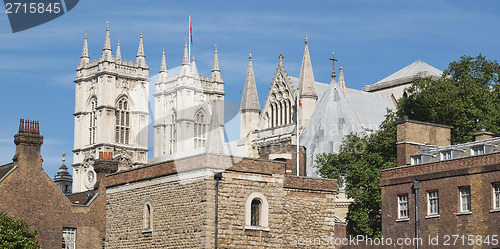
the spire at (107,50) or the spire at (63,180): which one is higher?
the spire at (107,50)

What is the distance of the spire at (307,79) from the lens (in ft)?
331

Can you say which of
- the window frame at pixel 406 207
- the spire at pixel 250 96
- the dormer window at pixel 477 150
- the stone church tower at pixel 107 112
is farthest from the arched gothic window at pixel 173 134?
the dormer window at pixel 477 150

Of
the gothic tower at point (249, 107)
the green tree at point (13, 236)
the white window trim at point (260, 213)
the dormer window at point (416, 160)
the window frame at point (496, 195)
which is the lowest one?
the green tree at point (13, 236)

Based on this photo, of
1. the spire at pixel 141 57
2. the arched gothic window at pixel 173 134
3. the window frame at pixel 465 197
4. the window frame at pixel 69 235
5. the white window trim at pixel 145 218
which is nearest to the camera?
the white window trim at pixel 145 218

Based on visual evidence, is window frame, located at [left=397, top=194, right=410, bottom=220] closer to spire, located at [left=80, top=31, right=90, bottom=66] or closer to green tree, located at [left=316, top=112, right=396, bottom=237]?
green tree, located at [left=316, top=112, right=396, bottom=237]

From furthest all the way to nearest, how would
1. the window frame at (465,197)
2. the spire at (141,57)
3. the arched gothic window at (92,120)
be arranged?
the spire at (141,57)
the arched gothic window at (92,120)
the window frame at (465,197)

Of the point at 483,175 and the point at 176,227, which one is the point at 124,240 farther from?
Answer: the point at 483,175

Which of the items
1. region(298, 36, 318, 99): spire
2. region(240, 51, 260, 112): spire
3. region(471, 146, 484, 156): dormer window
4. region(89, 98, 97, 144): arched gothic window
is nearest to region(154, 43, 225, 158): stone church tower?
region(89, 98, 97, 144): arched gothic window

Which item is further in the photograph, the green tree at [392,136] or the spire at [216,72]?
the spire at [216,72]

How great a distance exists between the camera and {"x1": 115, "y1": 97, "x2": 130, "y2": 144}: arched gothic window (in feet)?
525

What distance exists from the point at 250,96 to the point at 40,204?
60.6m

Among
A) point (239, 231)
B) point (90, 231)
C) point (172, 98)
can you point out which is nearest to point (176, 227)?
point (239, 231)

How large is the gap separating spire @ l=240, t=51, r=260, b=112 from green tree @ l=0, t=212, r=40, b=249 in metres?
65.4

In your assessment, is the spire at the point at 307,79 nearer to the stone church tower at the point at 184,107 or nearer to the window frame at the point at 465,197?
the window frame at the point at 465,197
